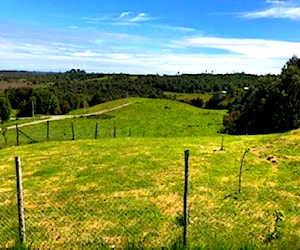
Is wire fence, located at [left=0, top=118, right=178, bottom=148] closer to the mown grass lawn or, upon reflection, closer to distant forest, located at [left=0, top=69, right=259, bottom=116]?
distant forest, located at [left=0, top=69, right=259, bottom=116]

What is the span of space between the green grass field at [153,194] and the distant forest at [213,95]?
35.9 feet

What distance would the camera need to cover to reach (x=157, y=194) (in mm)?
11852

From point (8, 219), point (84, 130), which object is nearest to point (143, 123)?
point (84, 130)

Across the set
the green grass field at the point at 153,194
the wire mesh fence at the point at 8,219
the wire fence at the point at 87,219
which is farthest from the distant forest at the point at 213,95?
the wire mesh fence at the point at 8,219

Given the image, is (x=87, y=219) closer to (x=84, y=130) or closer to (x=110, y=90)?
(x=84, y=130)

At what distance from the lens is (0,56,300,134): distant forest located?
31.4 metres

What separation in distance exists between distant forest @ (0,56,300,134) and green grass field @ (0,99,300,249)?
1096cm

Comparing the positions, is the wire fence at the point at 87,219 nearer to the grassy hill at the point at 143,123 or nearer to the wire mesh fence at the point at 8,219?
the wire mesh fence at the point at 8,219

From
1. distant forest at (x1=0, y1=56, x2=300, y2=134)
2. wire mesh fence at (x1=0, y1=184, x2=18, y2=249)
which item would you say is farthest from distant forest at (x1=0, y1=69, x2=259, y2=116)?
wire mesh fence at (x1=0, y1=184, x2=18, y2=249)

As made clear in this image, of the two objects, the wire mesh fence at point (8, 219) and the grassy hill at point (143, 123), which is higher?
the wire mesh fence at point (8, 219)

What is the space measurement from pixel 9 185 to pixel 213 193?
708 centimetres

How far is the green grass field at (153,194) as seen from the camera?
7855 millimetres

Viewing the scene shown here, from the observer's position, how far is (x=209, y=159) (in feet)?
55.2

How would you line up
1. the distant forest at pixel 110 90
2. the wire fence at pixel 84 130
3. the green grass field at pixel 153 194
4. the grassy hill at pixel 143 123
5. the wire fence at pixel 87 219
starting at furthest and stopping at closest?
1. the distant forest at pixel 110 90
2. the grassy hill at pixel 143 123
3. the wire fence at pixel 84 130
4. the green grass field at pixel 153 194
5. the wire fence at pixel 87 219
